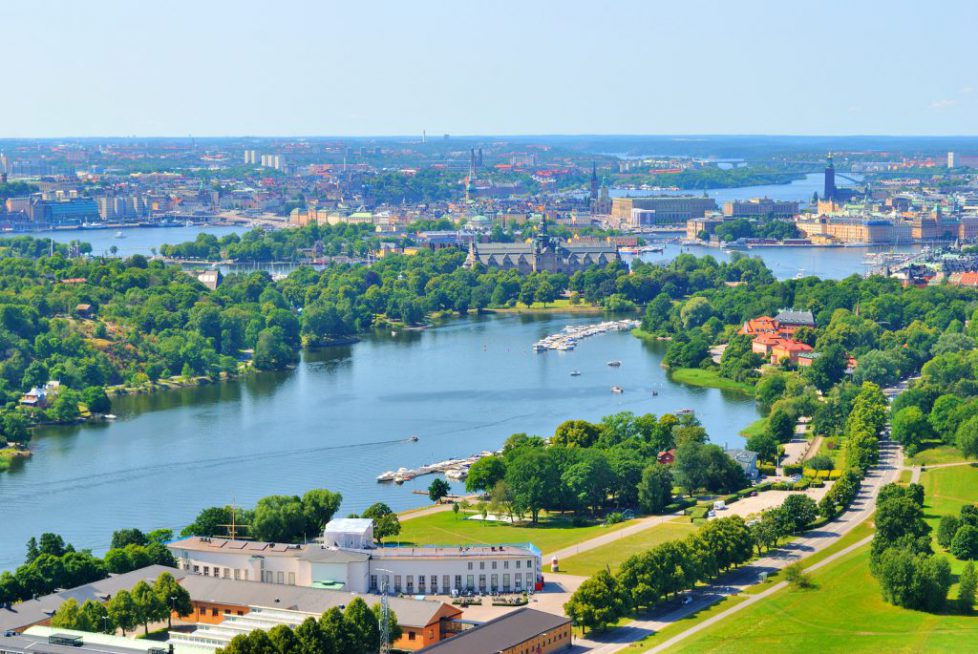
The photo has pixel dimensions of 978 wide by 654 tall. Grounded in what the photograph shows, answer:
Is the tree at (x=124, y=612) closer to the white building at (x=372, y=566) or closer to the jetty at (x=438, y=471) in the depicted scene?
the white building at (x=372, y=566)

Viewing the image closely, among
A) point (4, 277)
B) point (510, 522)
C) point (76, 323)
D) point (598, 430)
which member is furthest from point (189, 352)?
point (510, 522)

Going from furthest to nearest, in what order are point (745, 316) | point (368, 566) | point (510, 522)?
point (745, 316) → point (510, 522) → point (368, 566)

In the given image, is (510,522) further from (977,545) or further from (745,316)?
Answer: (745,316)

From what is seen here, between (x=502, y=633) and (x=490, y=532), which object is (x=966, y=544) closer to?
(x=490, y=532)

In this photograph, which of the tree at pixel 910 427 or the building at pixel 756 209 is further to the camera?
the building at pixel 756 209

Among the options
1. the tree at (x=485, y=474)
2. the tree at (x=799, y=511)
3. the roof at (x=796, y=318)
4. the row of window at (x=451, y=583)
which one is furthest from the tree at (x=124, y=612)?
the roof at (x=796, y=318)

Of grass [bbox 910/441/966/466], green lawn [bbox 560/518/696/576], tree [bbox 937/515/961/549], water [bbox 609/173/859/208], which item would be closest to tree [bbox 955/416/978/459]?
grass [bbox 910/441/966/466]

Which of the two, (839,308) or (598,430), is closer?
(598,430)
